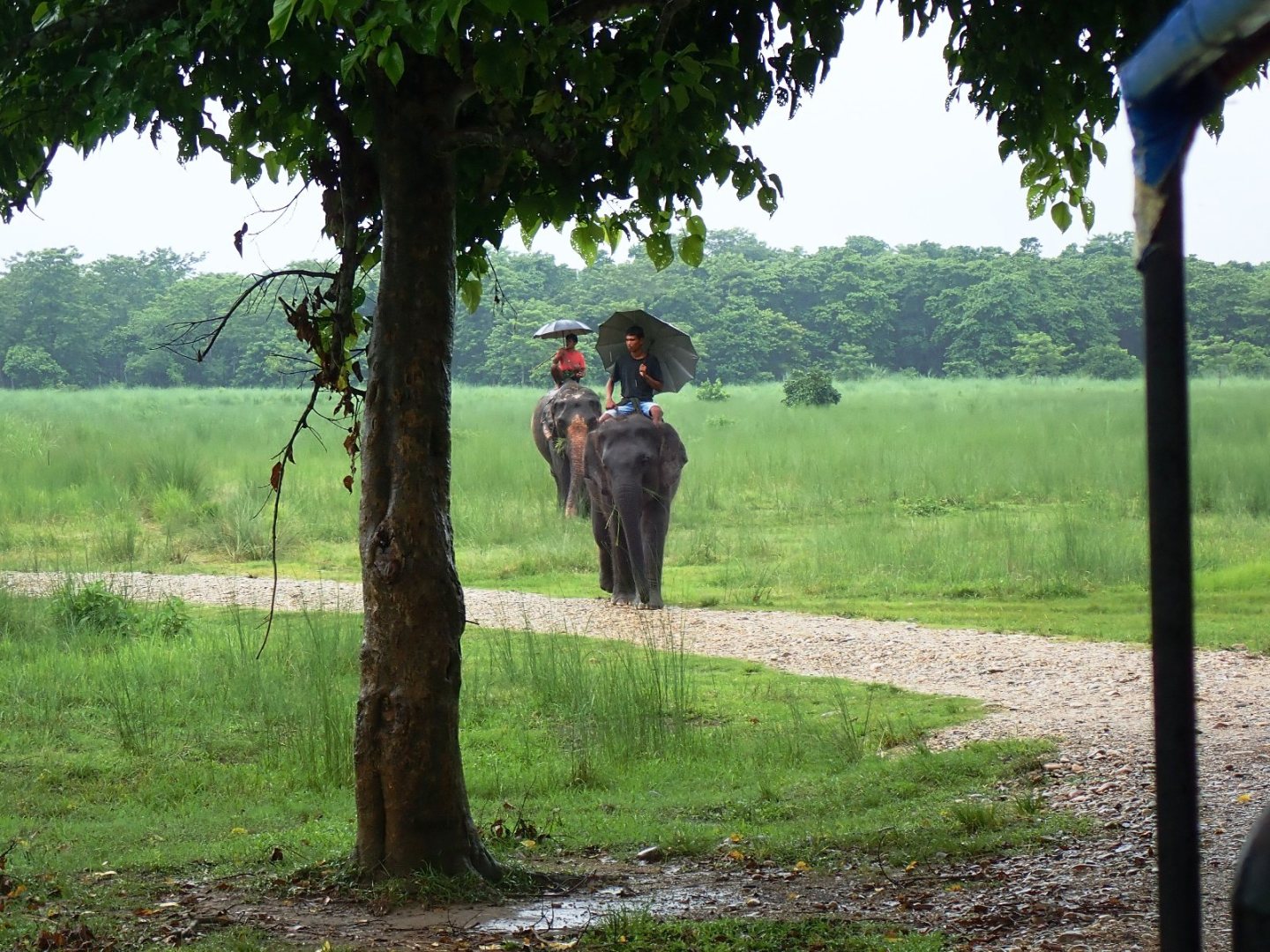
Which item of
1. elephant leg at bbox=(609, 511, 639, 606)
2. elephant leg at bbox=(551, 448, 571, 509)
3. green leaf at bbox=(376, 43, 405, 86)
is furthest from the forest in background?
green leaf at bbox=(376, 43, 405, 86)

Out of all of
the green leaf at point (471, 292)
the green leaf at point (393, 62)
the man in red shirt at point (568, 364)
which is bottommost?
the green leaf at point (471, 292)

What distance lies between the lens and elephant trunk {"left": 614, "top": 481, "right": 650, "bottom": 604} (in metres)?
13.1

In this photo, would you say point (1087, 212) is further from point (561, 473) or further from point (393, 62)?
point (561, 473)

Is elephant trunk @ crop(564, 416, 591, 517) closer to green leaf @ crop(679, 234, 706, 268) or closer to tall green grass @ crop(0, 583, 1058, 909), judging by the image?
tall green grass @ crop(0, 583, 1058, 909)

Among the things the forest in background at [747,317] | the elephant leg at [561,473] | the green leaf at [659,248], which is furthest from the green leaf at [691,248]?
the forest in background at [747,317]

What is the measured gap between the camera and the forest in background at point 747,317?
48.7 meters

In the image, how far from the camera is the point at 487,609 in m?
13.1

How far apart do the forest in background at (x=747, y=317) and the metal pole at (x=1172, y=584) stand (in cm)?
4396

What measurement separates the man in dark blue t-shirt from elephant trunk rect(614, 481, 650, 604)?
78 cm

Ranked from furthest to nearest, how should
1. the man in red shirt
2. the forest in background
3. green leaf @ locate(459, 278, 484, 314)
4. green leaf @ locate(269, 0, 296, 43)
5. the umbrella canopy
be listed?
the forest in background < the umbrella canopy < the man in red shirt < green leaf @ locate(459, 278, 484, 314) < green leaf @ locate(269, 0, 296, 43)

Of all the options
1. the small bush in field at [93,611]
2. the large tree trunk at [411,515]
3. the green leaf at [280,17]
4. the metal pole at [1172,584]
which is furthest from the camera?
the small bush in field at [93,611]

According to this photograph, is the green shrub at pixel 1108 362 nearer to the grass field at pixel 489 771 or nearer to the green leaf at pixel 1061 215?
the grass field at pixel 489 771

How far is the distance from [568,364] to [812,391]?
17339mm

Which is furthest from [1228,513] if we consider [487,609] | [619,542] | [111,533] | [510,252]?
[510,252]
